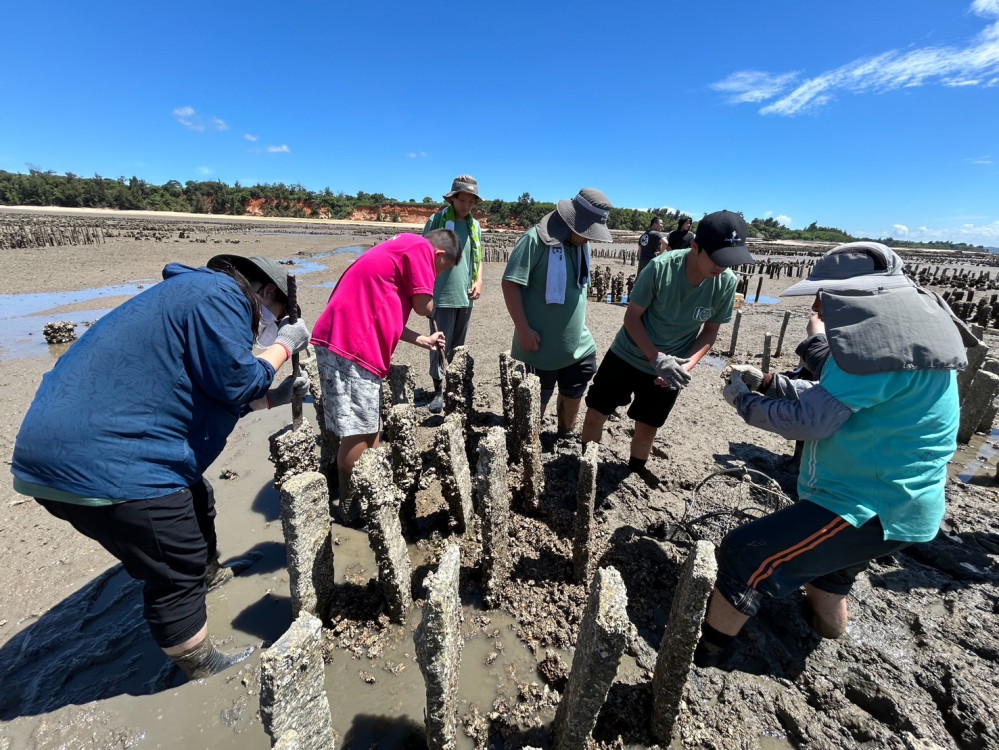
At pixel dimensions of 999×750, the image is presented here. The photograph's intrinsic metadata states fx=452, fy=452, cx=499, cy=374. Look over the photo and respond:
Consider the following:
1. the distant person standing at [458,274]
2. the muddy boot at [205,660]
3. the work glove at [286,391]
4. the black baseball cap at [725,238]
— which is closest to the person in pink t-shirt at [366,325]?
the work glove at [286,391]

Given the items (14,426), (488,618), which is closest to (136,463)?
(488,618)

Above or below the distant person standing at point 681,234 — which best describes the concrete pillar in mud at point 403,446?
below

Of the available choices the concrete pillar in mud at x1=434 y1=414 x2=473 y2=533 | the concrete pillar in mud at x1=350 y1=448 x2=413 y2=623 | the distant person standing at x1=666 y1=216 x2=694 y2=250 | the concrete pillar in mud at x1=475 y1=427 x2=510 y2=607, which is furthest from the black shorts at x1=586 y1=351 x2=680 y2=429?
the distant person standing at x1=666 y1=216 x2=694 y2=250

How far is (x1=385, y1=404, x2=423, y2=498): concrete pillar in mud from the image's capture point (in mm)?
3279

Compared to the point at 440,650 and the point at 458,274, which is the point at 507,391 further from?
the point at 440,650

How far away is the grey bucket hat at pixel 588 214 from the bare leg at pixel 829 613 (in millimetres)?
2797

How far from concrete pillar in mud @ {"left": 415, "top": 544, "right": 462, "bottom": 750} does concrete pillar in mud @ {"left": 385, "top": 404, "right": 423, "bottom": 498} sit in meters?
1.48

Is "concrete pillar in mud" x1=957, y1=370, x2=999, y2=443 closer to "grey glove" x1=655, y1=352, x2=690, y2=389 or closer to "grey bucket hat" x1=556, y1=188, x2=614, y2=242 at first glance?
"grey glove" x1=655, y1=352, x2=690, y2=389

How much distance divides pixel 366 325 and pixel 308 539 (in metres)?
1.43

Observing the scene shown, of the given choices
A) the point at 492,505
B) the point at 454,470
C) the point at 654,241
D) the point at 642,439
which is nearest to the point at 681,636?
the point at 492,505

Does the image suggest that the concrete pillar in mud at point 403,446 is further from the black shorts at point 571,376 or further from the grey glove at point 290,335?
the black shorts at point 571,376

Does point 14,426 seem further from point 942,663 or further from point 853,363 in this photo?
point 942,663

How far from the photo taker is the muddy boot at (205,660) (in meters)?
2.33

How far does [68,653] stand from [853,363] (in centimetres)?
442
